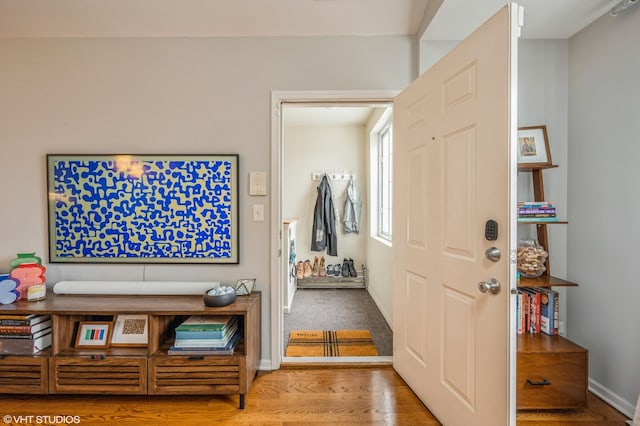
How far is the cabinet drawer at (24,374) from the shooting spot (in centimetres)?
185

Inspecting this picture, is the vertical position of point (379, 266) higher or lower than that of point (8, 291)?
lower

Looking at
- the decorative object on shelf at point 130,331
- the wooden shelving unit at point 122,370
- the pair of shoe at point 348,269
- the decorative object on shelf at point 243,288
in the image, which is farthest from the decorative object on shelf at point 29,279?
the pair of shoe at point 348,269

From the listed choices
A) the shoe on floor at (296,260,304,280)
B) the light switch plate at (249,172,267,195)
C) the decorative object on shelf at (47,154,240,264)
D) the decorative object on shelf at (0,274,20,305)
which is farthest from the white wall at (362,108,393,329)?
the decorative object on shelf at (0,274,20,305)

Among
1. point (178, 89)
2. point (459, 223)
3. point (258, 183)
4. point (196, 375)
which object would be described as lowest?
point (196, 375)

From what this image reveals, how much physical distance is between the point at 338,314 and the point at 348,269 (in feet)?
3.96

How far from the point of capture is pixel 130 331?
6.41ft

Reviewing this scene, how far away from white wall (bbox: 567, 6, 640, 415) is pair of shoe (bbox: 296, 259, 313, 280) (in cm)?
303

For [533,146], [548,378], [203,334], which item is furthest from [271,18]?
[548,378]

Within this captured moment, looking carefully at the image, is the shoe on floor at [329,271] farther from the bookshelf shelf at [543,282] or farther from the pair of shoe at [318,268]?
the bookshelf shelf at [543,282]

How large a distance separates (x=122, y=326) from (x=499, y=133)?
2306 mm

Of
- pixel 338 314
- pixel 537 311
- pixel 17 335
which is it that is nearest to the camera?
pixel 17 335

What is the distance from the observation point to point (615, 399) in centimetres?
184

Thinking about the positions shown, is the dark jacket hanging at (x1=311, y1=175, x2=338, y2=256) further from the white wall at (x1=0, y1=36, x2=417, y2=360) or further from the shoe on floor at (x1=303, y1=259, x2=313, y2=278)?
the white wall at (x1=0, y1=36, x2=417, y2=360)

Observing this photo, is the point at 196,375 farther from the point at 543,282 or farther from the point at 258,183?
the point at 543,282
